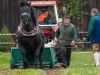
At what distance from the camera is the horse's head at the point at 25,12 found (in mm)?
16188

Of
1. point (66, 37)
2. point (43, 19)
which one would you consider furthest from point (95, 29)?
point (43, 19)

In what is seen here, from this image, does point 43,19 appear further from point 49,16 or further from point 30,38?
point 30,38

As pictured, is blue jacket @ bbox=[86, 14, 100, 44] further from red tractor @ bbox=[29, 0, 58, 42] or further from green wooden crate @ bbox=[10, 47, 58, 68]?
red tractor @ bbox=[29, 0, 58, 42]

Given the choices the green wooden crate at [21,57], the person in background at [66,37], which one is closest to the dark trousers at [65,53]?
the person in background at [66,37]

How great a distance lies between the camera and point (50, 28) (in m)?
23.7

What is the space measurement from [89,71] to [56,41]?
2671 mm

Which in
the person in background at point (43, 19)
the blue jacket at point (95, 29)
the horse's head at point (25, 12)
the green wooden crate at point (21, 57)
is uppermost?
the horse's head at point (25, 12)

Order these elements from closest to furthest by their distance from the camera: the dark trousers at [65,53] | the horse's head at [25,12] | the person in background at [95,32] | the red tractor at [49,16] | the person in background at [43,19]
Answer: the horse's head at [25,12], the dark trousers at [65,53], the person in background at [95,32], the red tractor at [49,16], the person in background at [43,19]

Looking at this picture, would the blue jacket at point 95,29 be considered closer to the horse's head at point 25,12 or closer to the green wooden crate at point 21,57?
the green wooden crate at point 21,57

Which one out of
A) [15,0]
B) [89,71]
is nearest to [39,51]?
[89,71]

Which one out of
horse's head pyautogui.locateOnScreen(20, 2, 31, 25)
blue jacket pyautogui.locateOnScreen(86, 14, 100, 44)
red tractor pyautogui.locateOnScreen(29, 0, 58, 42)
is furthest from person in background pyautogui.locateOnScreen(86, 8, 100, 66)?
red tractor pyautogui.locateOnScreen(29, 0, 58, 42)

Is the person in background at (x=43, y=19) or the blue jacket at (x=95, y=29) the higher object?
the blue jacket at (x=95, y=29)

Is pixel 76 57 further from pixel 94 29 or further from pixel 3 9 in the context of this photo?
pixel 3 9

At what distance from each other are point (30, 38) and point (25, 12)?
0.89m
